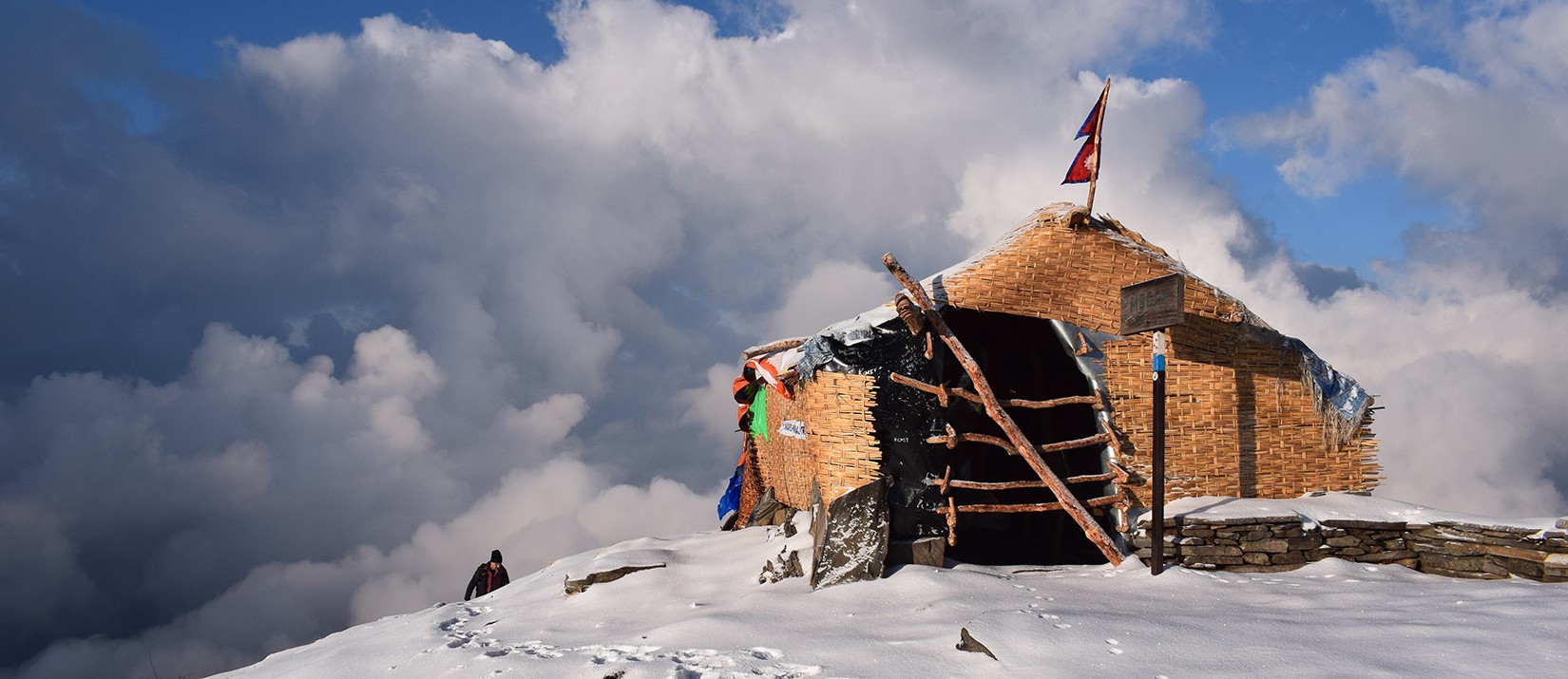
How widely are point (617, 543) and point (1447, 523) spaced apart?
390 inches

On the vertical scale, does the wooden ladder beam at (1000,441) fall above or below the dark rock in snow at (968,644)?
above

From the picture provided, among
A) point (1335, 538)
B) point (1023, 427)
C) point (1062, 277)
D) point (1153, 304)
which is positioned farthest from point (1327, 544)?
point (1062, 277)

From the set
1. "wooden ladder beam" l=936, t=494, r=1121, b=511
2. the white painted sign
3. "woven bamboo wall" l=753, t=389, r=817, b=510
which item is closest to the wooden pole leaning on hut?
"wooden ladder beam" l=936, t=494, r=1121, b=511

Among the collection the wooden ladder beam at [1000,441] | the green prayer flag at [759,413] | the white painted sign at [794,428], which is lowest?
the wooden ladder beam at [1000,441]

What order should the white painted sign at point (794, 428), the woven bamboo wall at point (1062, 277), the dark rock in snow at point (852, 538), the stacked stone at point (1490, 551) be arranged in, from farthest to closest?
the white painted sign at point (794, 428), the woven bamboo wall at point (1062, 277), the dark rock in snow at point (852, 538), the stacked stone at point (1490, 551)

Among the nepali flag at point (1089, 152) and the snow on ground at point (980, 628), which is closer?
the snow on ground at point (980, 628)

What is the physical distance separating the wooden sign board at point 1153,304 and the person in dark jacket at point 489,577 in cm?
876

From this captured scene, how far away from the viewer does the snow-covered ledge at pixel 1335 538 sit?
345 inches

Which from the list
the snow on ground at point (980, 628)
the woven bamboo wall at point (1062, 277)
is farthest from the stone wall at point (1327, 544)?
the woven bamboo wall at point (1062, 277)

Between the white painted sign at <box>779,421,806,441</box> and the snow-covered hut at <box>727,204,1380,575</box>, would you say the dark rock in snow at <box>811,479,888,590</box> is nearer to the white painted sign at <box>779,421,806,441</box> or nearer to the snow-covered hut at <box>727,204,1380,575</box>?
the snow-covered hut at <box>727,204,1380,575</box>

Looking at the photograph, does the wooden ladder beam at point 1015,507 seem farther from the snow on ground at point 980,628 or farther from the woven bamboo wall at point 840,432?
the woven bamboo wall at point 840,432

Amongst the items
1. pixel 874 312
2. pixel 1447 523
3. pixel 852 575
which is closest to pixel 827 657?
pixel 852 575

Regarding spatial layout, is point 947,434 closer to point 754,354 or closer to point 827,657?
point 827,657

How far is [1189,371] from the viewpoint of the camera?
32.5ft
